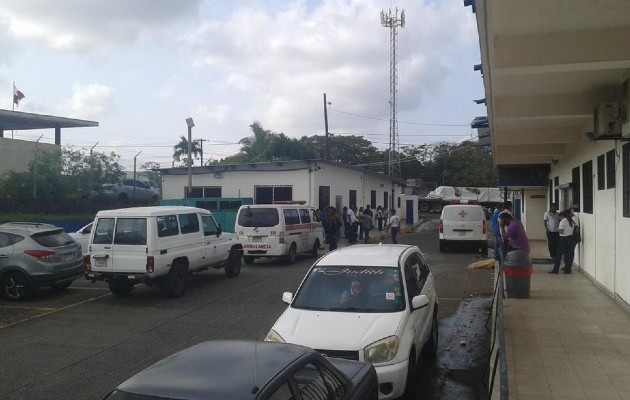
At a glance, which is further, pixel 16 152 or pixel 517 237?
pixel 16 152

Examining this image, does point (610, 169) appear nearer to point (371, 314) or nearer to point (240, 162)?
point (371, 314)

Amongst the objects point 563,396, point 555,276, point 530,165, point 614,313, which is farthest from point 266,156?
point 563,396

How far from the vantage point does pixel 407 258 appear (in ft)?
25.7

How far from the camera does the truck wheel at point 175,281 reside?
493 inches

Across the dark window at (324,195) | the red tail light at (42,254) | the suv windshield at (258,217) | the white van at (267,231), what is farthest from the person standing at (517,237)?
the dark window at (324,195)

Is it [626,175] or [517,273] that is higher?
[626,175]

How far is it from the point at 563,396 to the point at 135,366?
5.13 m

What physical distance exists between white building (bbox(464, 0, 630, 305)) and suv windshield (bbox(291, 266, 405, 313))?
313cm

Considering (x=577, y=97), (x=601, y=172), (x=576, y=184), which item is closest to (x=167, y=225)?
(x=577, y=97)

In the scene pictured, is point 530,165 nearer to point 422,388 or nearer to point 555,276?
point 555,276

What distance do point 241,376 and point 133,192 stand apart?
1285 inches

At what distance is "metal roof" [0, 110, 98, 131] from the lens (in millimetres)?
35938

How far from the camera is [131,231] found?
1225 centimetres

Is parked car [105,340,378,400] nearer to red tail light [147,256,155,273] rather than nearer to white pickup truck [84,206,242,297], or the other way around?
red tail light [147,256,155,273]
